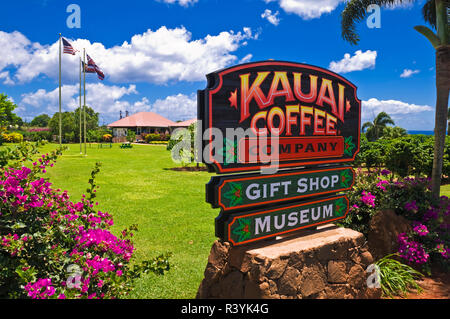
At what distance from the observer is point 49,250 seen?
3.44 meters

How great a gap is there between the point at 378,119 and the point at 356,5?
1702 inches

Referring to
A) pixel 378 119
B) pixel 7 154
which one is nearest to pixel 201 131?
pixel 7 154

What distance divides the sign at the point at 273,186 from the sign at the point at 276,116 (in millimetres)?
161

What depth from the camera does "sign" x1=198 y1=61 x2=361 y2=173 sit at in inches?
165

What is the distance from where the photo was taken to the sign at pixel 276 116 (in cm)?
418

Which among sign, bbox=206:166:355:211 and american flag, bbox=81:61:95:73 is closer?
sign, bbox=206:166:355:211

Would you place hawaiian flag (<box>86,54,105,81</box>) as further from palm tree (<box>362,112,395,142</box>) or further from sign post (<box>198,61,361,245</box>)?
palm tree (<box>362,112,395,142</box>)

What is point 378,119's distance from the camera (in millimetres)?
50062

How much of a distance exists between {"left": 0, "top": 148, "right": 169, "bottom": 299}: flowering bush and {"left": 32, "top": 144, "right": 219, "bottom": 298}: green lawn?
84 cm

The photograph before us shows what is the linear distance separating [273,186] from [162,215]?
611cm

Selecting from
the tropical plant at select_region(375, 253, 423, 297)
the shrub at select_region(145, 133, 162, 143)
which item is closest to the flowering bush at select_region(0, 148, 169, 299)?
the tropical plant at select_region(375, 253, 423, 297)

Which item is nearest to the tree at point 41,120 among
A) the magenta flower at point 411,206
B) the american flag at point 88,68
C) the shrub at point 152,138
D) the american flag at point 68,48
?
the shrub at point 152,138
